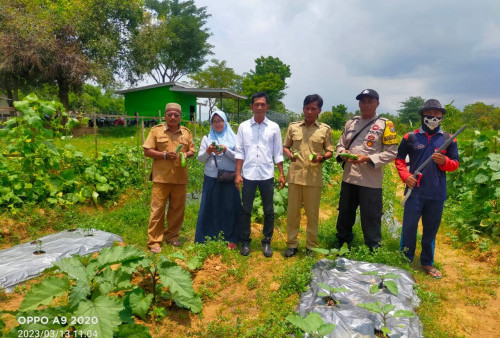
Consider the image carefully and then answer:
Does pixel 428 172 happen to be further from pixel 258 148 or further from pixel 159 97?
pixel 159 97

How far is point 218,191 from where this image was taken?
429 cm

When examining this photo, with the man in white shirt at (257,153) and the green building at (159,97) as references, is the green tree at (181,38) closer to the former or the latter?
the green building at (159,97)

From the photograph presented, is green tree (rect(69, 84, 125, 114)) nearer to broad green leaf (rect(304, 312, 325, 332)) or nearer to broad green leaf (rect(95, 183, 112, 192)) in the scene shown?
broad green leaf (rect(95, 183, 112, 192))

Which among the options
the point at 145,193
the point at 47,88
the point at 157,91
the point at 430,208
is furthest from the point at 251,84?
the point at 430,208

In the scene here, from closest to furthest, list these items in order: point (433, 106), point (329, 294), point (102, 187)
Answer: point (329, 294) < point (433, 106) < point (102, 187)

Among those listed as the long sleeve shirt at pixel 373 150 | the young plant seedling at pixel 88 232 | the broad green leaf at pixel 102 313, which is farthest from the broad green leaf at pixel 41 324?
the long sleeve shirt at pixel 373 150

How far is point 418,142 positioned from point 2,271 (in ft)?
16.2

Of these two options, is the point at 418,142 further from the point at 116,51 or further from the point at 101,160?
the point at 116,51

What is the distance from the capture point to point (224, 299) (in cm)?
330

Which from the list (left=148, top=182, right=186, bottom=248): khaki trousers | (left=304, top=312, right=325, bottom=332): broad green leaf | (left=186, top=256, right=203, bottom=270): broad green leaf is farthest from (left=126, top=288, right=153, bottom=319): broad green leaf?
(left=148, top=182, right=186, bottom=248): khaki trousers

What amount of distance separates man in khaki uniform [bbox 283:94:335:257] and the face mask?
1073 mm

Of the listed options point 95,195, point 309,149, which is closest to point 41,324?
point 309,149

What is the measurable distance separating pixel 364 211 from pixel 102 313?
9.93ft

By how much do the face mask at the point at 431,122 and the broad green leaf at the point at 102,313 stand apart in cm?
363
